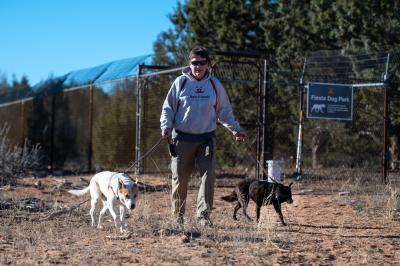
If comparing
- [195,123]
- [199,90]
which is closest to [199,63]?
[199,90]

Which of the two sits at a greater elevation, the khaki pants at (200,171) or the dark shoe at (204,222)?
the khaki pants at (200,171)

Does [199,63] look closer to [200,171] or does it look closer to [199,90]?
[199,90]

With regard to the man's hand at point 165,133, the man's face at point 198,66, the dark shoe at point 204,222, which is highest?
the man's face at point 198,66

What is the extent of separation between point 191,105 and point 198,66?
44 cm

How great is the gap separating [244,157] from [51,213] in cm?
1200

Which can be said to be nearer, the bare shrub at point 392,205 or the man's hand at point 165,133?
the man's hand at point 165,133

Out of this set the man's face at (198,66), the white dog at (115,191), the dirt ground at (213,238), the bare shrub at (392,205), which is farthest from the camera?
the bare shrub at (392,205)

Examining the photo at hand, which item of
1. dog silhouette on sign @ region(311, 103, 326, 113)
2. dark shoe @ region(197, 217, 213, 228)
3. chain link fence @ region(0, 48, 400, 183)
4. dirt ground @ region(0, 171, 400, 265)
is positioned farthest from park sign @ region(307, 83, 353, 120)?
dark shoe @ region(197, 217, 213, 228)

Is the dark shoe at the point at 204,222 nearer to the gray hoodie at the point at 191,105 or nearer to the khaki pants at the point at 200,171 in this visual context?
the khaki pants at the point at 200,171

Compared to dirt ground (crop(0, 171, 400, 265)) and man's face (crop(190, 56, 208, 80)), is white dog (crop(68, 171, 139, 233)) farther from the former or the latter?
man's face (crop(190, 56, 208, 80))

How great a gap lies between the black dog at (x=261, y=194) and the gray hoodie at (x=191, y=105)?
153 centimetres

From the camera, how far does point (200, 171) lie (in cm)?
769

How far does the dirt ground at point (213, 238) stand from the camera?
6.02 meters

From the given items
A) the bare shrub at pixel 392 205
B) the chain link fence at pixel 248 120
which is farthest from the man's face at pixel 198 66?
the chain link fence at pixel 248 120
